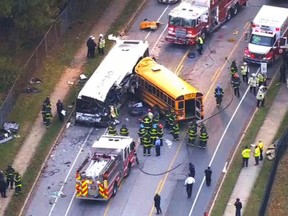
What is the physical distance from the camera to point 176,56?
71000mm

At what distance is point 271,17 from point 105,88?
13.6 metres

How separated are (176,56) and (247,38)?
16.0 ft

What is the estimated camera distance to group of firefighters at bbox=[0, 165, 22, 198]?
57.1 m

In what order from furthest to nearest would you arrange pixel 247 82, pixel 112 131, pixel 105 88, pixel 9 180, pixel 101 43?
pixel 101 43
pixel 247 82
pixel 105 88
pixel 112 131
pixel 9 180

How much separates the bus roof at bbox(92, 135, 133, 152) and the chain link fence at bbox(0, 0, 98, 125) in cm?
754

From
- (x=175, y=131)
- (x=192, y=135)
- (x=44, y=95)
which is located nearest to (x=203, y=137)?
(x=192, y=135)

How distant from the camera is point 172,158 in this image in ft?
198

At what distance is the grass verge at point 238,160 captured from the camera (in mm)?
56719

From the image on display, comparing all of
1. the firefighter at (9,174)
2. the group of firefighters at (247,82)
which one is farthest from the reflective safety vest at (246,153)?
the firefighter at (9,174)

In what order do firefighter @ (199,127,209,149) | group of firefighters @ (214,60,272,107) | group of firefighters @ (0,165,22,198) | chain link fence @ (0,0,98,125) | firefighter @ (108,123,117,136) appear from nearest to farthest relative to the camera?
group of firefighters @ (0,165,22,198)
firefighter @ (199,127,209,149)
firefighter @ (108,123,117,136)
group of firefighters @ (214,60,272,107)
chain link fence @ (0,0,98,125)

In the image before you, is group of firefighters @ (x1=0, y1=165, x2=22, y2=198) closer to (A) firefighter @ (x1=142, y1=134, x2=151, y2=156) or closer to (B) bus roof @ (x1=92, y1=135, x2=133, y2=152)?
(B) bus roof @ (x1=92, y1=135, x2=133, y2=152)

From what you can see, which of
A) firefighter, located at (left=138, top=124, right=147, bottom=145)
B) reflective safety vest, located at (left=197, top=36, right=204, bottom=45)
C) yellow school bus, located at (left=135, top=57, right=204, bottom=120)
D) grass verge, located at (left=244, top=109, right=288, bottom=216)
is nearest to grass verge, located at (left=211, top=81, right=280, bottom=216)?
grass verge, located at (left=244, top=109, right=288, bottom=216)

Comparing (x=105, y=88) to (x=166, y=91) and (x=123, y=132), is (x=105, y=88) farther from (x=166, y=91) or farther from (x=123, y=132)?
(x=166, y=91)

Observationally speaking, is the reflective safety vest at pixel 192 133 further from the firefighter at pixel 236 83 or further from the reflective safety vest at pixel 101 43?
the reflective safety vest at pixel 101 43
